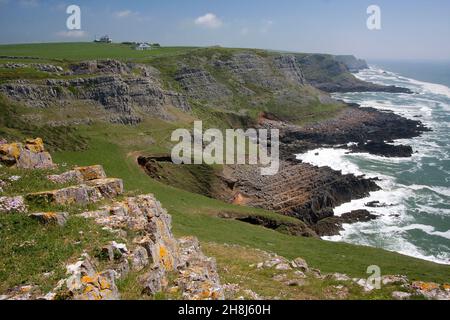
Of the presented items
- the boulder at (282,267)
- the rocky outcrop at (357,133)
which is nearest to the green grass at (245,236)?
the boulder at (282,267)

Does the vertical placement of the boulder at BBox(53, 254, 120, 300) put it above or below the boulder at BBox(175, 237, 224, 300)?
above

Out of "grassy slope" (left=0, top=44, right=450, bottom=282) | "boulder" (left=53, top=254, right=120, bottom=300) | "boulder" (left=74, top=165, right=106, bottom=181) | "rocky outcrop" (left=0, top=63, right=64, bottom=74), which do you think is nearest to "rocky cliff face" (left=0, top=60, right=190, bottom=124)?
"rocky outcrop" (left=0, top=63, right=64, bottom=74)

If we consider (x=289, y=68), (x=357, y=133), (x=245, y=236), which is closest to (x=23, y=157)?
(x=245, y=236)

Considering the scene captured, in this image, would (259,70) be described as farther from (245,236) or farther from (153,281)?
(153,281)

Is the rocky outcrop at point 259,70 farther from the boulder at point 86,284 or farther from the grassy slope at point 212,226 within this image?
the boulder at point 86,284

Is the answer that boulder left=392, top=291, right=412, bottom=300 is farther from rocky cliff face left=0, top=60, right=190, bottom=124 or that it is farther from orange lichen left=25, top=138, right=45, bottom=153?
rocky cliff face left=0, top=60, right=190, bottom=124
